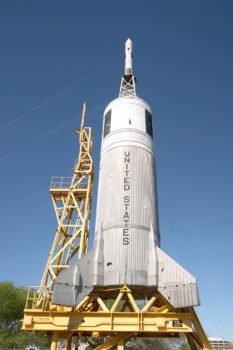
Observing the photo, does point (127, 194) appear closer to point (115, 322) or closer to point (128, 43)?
point (115, 322)

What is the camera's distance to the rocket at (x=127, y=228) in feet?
45.8

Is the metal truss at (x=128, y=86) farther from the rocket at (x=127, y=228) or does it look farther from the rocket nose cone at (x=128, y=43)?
the rocket nose cone at (x=128, y=43)

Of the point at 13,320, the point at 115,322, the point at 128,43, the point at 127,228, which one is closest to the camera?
the point at 115,322

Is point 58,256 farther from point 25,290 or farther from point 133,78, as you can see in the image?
point 25,290

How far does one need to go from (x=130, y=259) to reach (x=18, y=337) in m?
31.7

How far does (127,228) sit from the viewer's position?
15453 mm

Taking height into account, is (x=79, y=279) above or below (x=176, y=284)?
above

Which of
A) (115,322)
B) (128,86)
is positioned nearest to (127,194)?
(115,322)

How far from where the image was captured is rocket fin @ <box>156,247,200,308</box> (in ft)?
43.6

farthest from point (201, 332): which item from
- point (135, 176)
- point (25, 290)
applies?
point (25, 290)

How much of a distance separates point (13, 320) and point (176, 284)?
35.9 metres

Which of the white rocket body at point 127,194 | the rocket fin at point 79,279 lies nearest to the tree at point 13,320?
the rocket fin at point 79,279

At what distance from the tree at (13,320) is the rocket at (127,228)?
1186 inches

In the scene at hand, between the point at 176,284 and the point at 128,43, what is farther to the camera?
the point at 128,43
